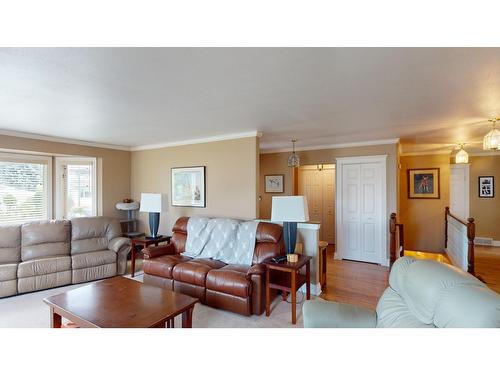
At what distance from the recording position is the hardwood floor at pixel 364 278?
3.07 m

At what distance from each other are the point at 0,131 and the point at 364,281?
5.82 m

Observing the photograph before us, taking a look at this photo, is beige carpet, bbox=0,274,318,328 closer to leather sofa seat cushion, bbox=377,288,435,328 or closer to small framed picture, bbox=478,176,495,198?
leather sofa seat cushion, bbox=377,288,435,328

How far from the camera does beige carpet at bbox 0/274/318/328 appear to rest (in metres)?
2.43

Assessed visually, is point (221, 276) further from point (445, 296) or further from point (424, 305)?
point (445, 296)

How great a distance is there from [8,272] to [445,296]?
4.48m

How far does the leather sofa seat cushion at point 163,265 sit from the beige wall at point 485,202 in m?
7.08

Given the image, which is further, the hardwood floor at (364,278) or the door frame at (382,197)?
the door frame at (382,197)

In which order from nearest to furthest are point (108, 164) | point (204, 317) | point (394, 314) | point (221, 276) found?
point (394, 314) < point (204, 317) < point (221, 276) < point (108, 164)

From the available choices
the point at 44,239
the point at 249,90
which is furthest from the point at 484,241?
the point at 44,239

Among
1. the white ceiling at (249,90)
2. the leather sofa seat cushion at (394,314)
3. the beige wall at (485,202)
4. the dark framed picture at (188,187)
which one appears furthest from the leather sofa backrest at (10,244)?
the beige wall at (485,202)

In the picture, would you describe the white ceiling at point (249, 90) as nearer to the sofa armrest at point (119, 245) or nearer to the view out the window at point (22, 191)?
the view out the window at point (22, 191)

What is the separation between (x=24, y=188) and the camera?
406 centimetres

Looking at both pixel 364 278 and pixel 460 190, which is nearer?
pixel 364 278
